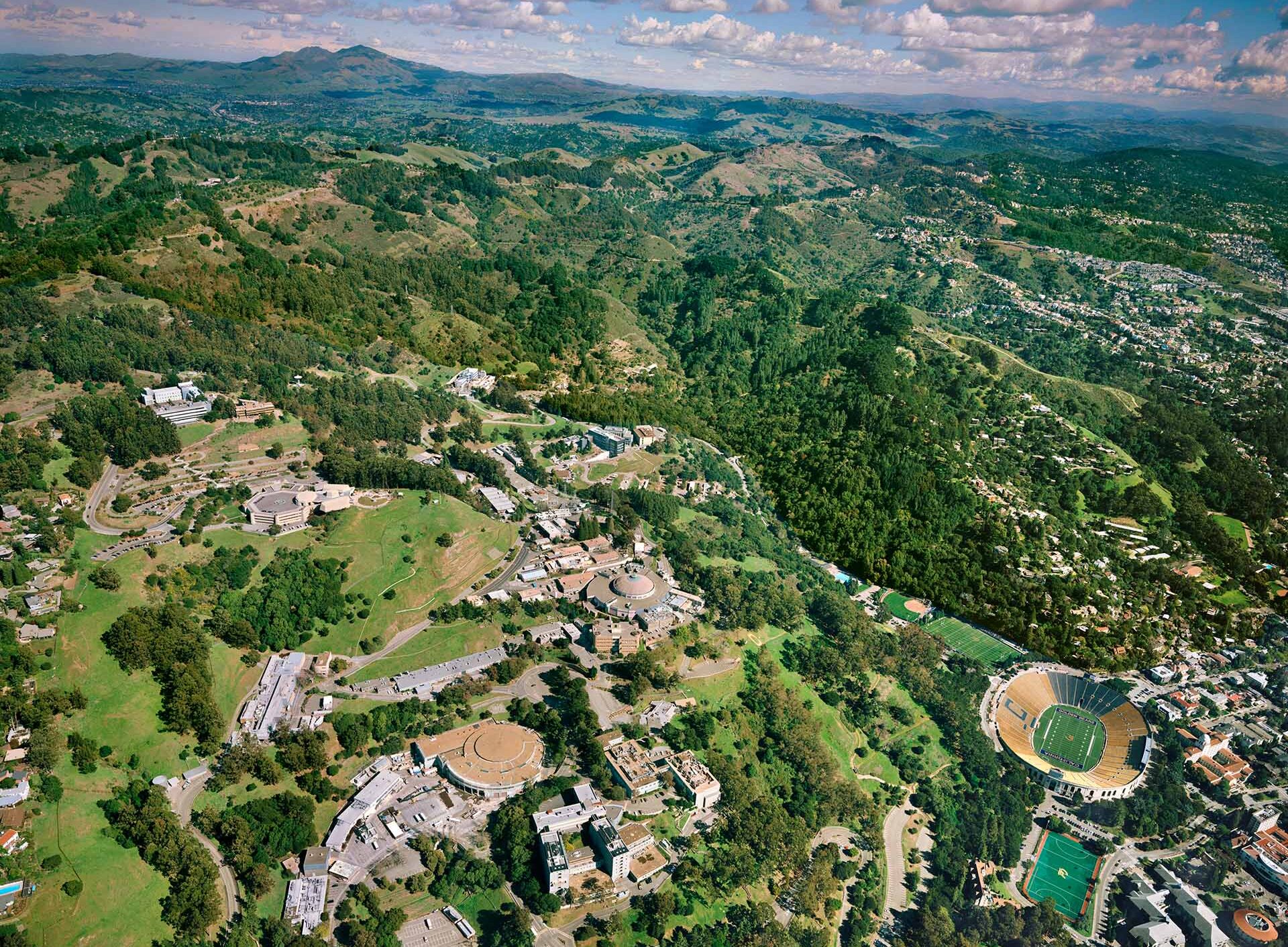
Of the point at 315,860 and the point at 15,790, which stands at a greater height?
the point at 15,790

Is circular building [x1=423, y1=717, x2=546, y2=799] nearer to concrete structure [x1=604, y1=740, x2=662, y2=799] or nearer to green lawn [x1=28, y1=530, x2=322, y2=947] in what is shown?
concrete structure [x1=604, y1=740, x2=662, y2=799]

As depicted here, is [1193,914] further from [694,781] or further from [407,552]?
[407,552]

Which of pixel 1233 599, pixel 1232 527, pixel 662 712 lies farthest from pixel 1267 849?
pixel 1232 527

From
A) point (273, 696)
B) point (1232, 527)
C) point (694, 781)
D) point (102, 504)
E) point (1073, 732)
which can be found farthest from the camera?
point (1232, 527)

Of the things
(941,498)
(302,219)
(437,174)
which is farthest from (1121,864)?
(437,174)

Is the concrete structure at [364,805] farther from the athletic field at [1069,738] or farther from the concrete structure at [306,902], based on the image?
the athletic field at [1069,738]

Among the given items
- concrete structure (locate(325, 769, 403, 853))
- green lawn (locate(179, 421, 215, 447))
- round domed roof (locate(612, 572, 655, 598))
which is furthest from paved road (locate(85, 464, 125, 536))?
round domed roof (locate(612, 572, 655, 598))

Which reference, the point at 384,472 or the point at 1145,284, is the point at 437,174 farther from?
the point at 1145,284
